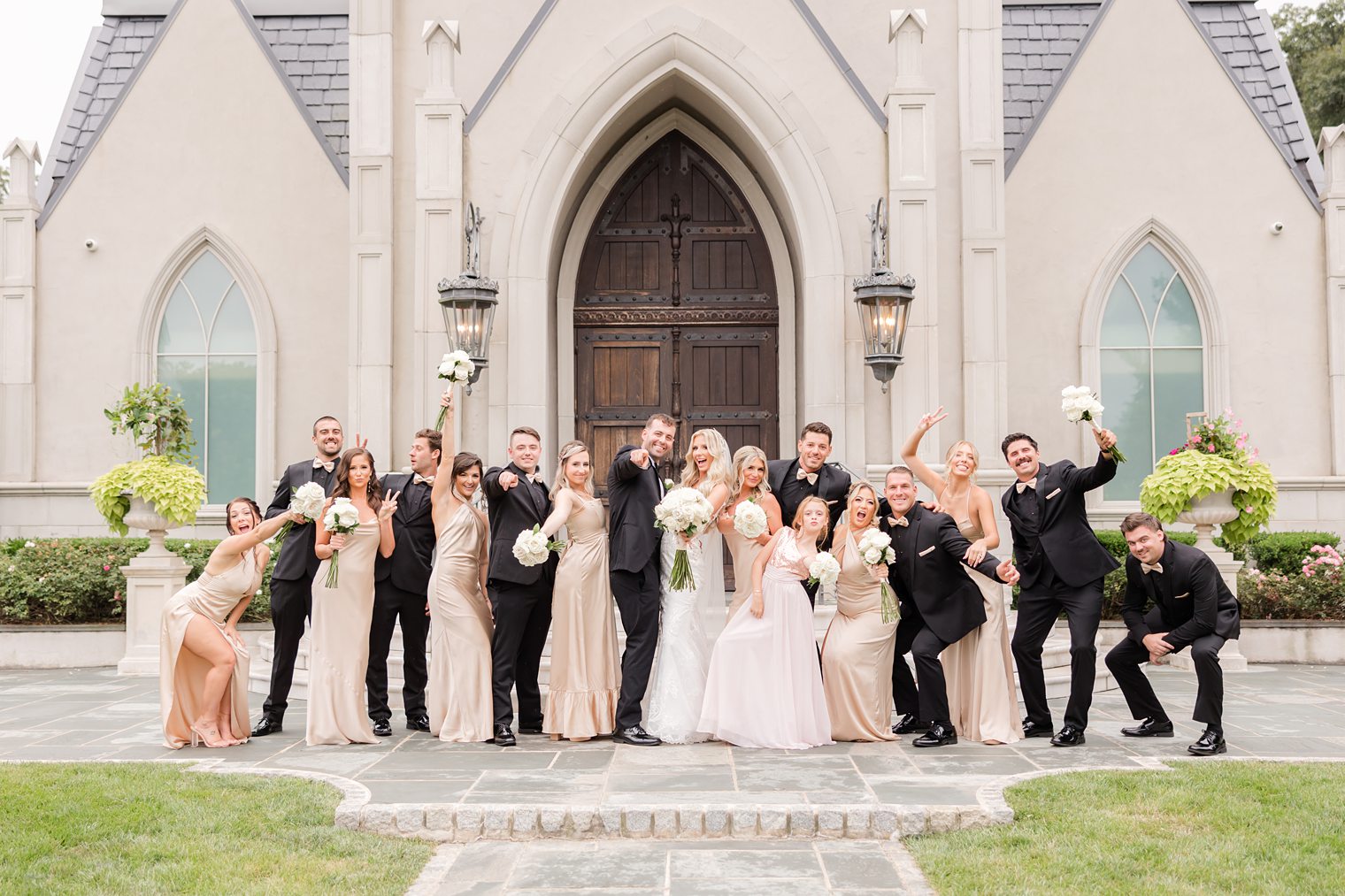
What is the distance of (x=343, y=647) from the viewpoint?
8211 mm

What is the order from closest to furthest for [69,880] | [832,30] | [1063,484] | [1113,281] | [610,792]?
[69,880] → [610,792] → [1063,484] → [832,30] → [1113,281]

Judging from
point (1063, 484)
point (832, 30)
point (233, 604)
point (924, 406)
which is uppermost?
point (832, 30)

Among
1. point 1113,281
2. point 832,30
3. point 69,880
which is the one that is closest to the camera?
point 69,880

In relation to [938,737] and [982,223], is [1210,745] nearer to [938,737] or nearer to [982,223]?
[938,737]

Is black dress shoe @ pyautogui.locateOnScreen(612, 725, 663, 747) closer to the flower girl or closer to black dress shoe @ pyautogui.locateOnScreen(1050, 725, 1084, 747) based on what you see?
the flower girl

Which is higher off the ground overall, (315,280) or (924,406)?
(315,280)

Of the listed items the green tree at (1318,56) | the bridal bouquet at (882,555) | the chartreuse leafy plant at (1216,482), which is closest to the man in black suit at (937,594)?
the bridal bouquet at (882,555)

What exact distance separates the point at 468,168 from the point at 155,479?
171 inches

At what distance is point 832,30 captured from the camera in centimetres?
1332

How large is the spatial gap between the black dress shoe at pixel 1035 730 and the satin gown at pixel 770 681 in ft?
4.67

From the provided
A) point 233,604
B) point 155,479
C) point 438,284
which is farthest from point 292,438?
point 233,604

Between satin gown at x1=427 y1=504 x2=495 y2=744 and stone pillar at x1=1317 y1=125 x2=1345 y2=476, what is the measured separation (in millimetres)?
10933

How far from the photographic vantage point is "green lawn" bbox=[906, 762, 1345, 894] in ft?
17.0

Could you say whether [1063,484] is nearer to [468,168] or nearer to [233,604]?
[233,604]
